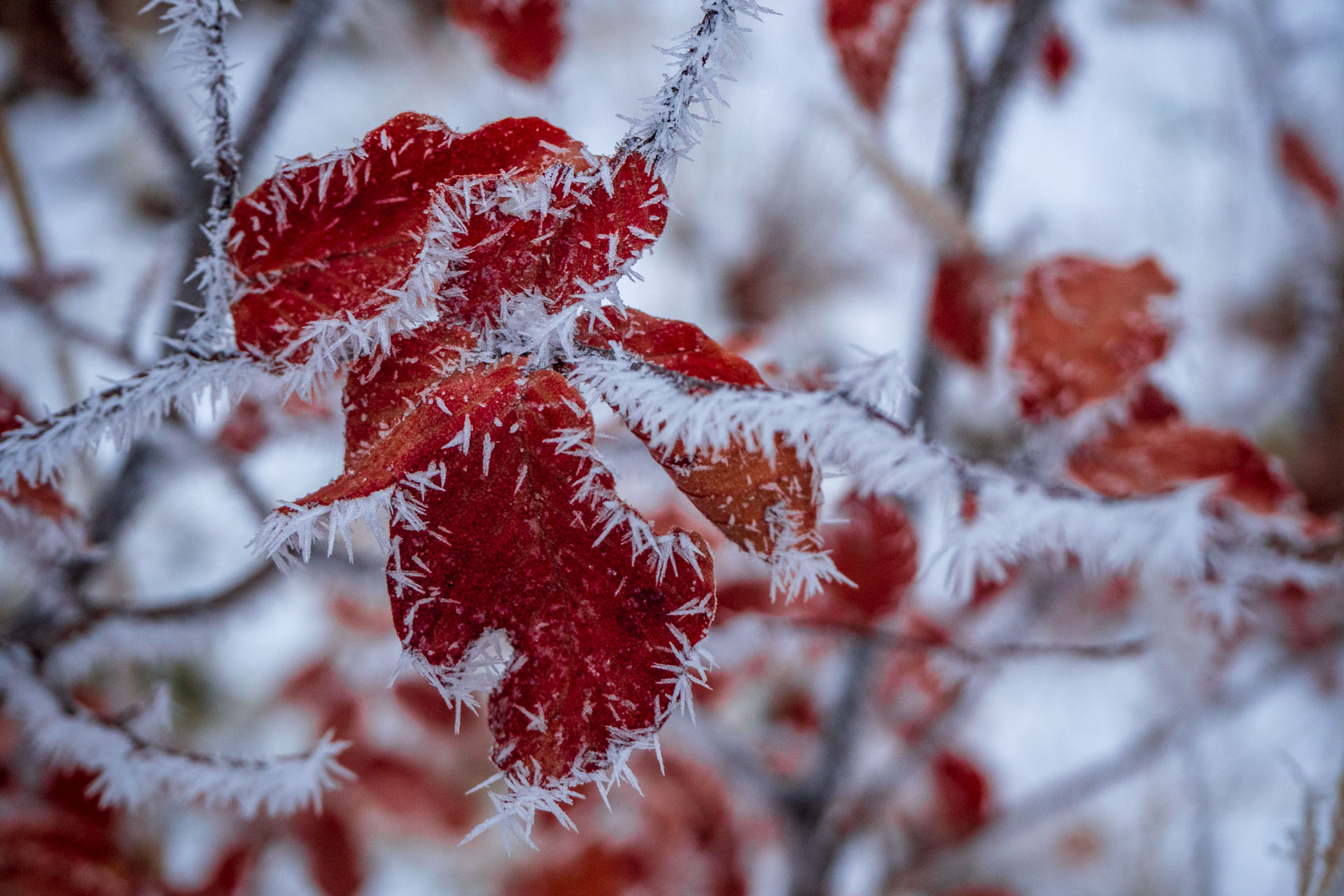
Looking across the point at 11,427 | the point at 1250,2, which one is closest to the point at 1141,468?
the point at 11,427

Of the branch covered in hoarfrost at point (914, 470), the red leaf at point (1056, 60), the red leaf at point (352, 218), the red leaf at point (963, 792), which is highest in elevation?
the red leaf at point (1056, 60)

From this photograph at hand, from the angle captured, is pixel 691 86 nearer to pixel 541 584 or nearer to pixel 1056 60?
pixel 541 584

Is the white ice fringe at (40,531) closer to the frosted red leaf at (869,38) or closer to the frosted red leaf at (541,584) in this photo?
the frosted red leaf at (541,584)

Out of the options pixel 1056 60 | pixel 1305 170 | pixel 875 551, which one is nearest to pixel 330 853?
pixel 875 551

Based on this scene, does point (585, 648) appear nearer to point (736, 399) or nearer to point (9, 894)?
point (736, 399)

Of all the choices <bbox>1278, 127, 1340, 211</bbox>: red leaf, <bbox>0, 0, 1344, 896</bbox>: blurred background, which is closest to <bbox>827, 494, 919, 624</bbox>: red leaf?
<bbox>0, 0, 1344, 896</bbox>: blurred background

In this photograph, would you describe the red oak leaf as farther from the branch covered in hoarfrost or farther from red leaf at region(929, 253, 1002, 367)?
red leaf at region(929, 253, 1002, 367)

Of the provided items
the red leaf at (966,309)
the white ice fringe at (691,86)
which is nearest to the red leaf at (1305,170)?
the red leaf at (966,309)
